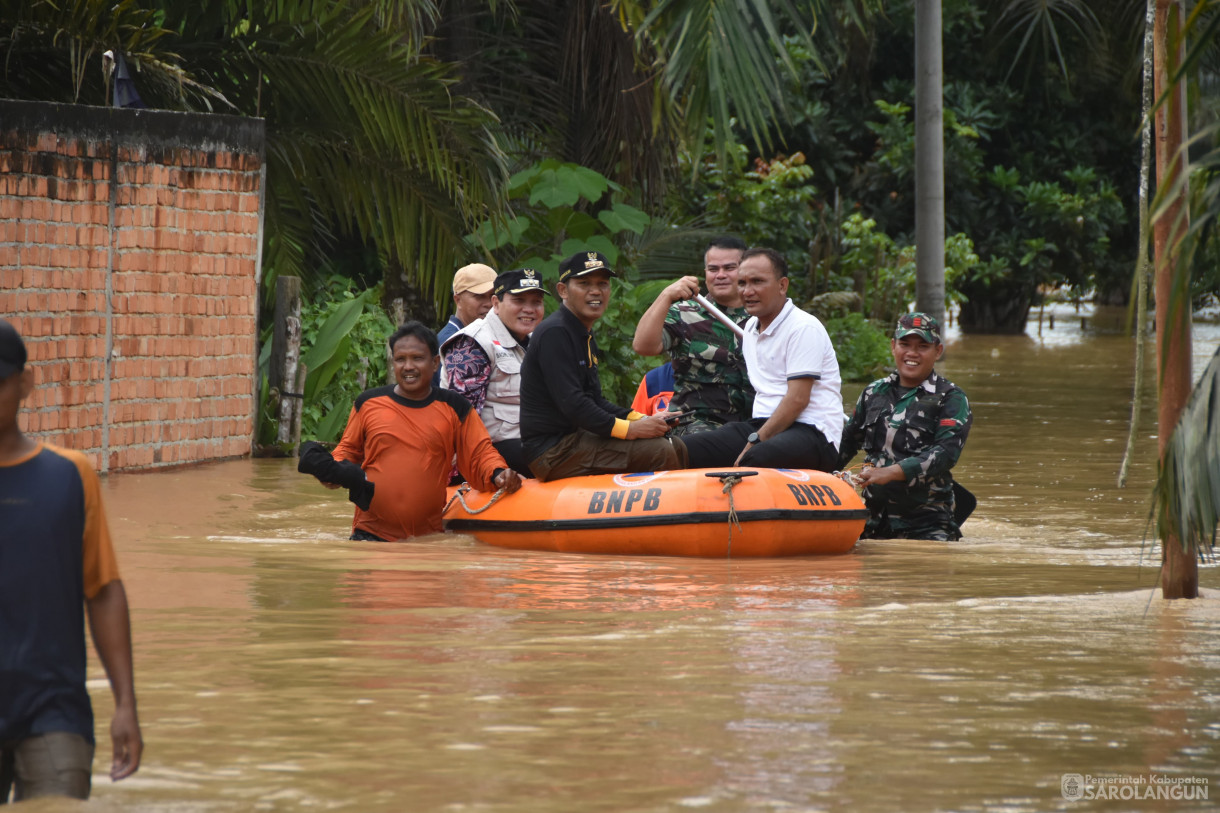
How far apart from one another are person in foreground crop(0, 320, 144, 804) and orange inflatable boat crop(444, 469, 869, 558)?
14.9 feet

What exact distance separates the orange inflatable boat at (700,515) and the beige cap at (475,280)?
1842 millimetres

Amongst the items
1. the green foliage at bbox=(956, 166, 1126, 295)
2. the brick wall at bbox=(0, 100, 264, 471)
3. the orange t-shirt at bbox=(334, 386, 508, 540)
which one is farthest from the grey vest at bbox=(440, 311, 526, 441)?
the green foliage at bbox=(956, 166, 1126, 295)

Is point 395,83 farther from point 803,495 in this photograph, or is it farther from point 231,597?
point 231,597

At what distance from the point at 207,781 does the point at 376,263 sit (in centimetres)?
1318

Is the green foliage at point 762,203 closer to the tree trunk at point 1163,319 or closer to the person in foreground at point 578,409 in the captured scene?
the person in foreground at point 578,409

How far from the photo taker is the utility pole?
1577 centimetres

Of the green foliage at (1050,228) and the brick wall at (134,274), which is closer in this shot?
the brick wall at (134,274)

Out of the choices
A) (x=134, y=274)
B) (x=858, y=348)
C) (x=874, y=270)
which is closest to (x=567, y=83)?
(x=134, y=274)

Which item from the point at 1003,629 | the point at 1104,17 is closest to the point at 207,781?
the point at 1003,629

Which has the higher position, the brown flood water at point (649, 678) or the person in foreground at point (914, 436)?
the person in foreground at point (914, 436)

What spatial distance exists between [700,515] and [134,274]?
4.99 metres

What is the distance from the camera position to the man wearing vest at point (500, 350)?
8.34m

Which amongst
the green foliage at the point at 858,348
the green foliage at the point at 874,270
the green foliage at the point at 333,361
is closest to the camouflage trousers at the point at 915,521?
the green foliage at the point at 333,361

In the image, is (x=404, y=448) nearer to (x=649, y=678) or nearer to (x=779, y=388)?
(x=779, y=388)
